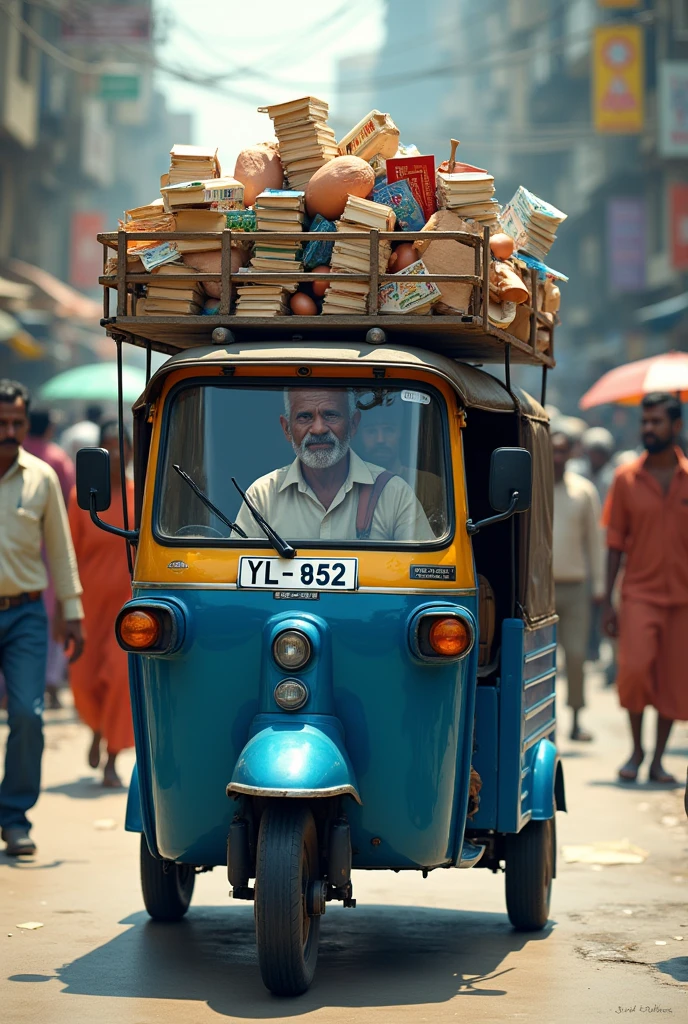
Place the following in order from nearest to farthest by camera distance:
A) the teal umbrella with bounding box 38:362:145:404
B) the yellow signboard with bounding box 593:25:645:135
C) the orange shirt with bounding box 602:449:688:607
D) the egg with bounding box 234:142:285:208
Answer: the egg with bounding box 234:142:285:208
the orange shirt with bounding box 602:449:688:607
the teal umbrella with bounding box 38:362:145:404
the yellow signboard with bounding box 593:25:645:135

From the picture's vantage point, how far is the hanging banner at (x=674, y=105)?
94.7 feet

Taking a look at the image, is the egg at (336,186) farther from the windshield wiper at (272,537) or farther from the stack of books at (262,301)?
the windshield wiper at (272,537)

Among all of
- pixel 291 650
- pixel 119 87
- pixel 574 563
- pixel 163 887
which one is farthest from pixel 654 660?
pixel 119 87

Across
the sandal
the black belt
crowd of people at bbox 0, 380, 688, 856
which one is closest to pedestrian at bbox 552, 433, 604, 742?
crowd of people at bbox 0, 380, 688, 856

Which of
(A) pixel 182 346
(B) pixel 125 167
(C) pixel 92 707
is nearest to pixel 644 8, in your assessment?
(C) pixel 92 707

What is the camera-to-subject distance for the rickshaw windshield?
6031 mm

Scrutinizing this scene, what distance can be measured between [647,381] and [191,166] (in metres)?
7.05

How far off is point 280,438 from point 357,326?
0.47 m

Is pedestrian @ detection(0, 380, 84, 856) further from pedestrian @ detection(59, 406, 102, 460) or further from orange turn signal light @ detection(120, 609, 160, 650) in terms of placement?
pedestrian @ detection(59, 406, 102, 460)

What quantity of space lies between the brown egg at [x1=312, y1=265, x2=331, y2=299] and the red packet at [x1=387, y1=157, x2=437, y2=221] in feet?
1.49

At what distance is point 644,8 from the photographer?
119ft

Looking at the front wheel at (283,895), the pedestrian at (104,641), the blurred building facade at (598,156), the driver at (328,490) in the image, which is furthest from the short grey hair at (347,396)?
the blurred building facade at (598,156)

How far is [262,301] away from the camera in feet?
20.1

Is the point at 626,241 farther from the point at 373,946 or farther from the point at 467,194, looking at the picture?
the point at 373,946
